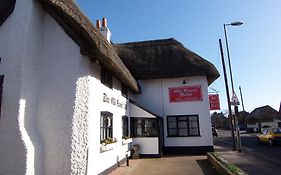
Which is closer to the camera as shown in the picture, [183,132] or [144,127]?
[144,127]

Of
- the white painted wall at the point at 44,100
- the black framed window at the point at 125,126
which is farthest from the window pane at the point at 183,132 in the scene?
the white painted wall at the point at 44,100

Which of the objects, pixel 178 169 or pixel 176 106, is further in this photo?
pixel 176 106

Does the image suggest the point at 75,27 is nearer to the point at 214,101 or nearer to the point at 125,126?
the point at 125,126

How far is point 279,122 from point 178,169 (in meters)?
38.2

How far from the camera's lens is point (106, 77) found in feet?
35.0

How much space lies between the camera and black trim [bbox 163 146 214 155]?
16.1m

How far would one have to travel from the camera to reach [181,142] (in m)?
16.5

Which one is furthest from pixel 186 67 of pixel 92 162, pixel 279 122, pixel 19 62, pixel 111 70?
pixel 279 122

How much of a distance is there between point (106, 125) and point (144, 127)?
5.09 m

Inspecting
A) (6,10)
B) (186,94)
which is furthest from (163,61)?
(6,10)

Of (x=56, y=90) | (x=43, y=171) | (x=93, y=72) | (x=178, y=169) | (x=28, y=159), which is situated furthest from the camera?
(x=178, y=169)

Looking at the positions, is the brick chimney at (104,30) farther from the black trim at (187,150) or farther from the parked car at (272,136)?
the parked car at (272,136)

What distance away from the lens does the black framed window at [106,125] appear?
9695 millimetres

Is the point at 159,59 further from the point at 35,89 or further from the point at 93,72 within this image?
the point at 35,89
